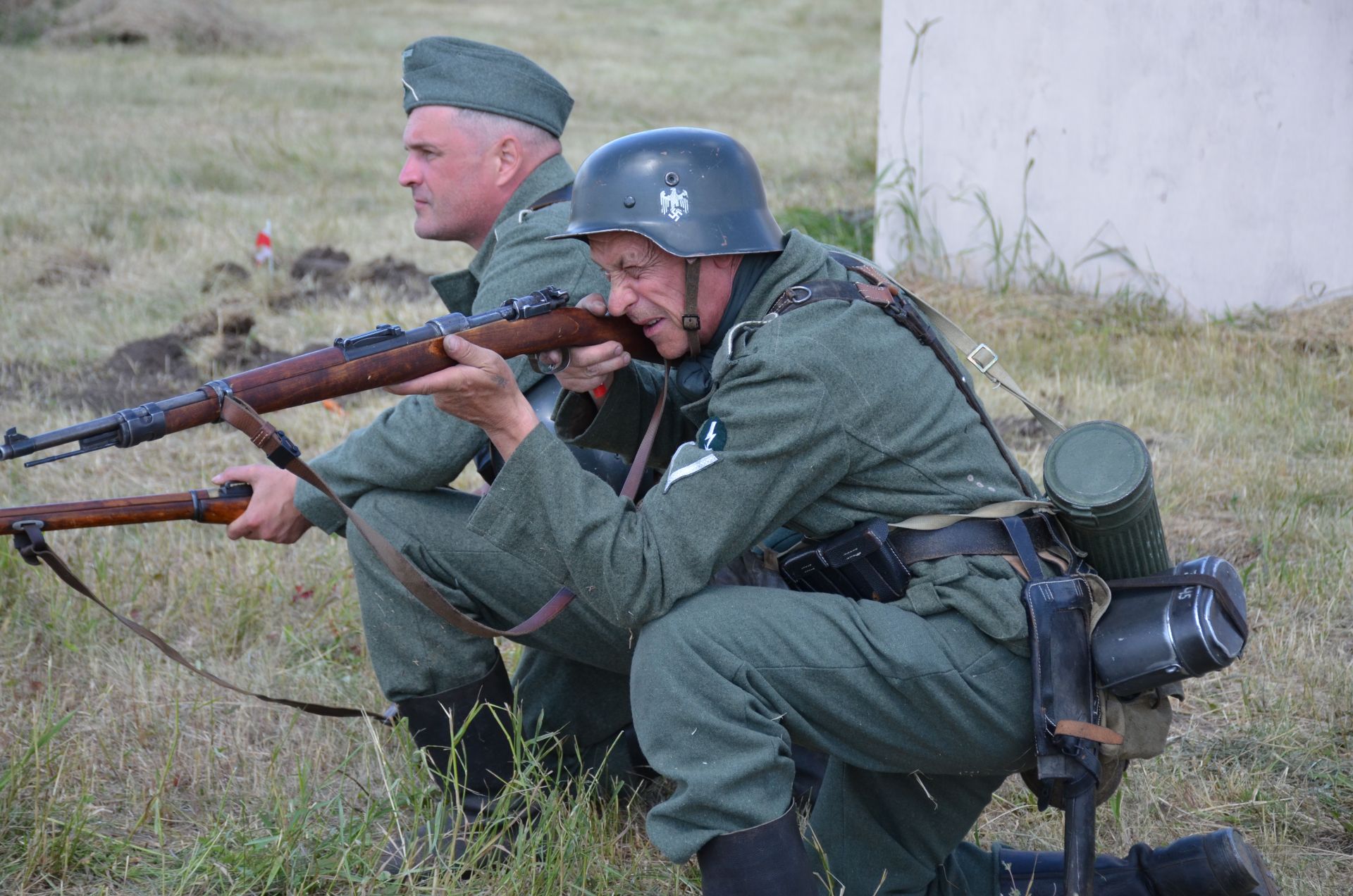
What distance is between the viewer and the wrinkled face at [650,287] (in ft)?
10.6

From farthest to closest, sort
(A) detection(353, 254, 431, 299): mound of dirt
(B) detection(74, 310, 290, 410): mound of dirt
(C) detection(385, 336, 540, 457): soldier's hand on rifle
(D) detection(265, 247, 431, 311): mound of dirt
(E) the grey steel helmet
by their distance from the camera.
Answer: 1. (A) detection(353, 254, 431, 299): mound of dirt
2. (D) detection(265, 247, 431, 311): mound of dirt
3. (B) detection(74, 310, 290, 410): mound of dirt
4. (E) the grey steel helmet
5. (C) detection(385, 336, 540, 457): soldier's hand on rifle

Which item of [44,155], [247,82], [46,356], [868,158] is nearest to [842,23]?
[247,82]

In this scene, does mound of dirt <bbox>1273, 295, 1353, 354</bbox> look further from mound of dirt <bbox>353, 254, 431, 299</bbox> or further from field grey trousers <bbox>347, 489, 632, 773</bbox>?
mound of dirt <bbox>353, 254, 431, 299</bbox>

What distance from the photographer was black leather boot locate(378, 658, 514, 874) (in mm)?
3617

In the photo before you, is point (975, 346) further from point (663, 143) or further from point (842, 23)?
point (842, 23)

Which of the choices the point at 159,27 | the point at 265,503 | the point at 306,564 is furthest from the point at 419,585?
the point at 159,27

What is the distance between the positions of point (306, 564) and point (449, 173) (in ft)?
5.86

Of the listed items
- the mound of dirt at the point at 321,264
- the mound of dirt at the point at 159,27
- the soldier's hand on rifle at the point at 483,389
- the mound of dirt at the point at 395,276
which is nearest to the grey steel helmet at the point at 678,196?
the soldier's hand on rifle at the point at 483,389

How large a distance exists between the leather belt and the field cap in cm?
202

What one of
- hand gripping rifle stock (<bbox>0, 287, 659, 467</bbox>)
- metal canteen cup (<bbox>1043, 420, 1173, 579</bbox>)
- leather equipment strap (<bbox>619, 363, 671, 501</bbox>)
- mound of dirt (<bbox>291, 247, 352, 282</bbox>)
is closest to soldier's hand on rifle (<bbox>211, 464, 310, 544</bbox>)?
hand gripping rifle stock (<bbox>0, 287, 659, 467</bbox>)

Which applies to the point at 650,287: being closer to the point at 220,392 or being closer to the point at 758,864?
the point at 220,392

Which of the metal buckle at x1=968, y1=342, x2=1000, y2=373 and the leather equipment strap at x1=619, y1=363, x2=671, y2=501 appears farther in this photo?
the leather equipment strap at x1=619, y1=363, x2=671, y2=501

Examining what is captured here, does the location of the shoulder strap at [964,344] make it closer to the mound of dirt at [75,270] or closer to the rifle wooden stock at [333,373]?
the rifle wooden stock at [333,373]

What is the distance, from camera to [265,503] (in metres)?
3.84
